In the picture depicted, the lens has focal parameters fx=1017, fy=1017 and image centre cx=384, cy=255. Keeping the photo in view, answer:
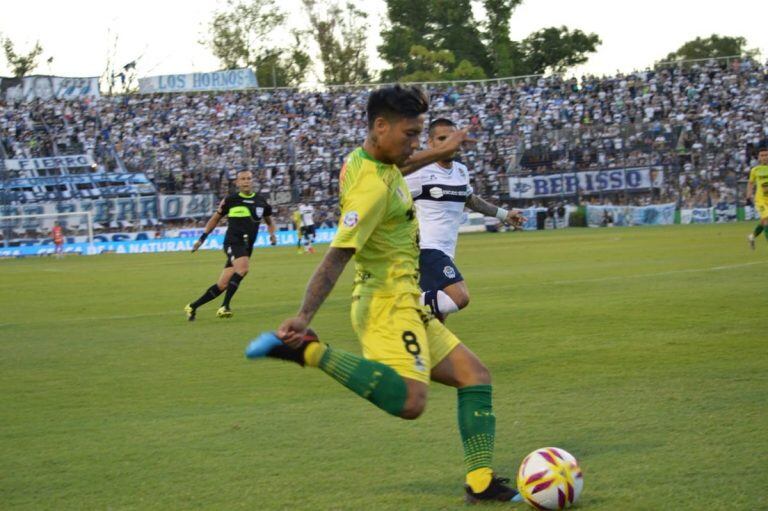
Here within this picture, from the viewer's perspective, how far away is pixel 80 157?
51688 mm

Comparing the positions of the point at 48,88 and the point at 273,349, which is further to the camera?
the point at 48,88

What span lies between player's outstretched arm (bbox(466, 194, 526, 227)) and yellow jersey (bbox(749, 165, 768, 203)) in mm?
14989

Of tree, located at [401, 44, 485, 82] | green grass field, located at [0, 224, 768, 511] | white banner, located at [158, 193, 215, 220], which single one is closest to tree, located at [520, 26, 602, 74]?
tree, located at [401, 44, 485, 82]

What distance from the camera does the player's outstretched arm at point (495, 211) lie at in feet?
28.9

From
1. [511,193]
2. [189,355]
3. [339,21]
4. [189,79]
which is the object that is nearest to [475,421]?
[189,355]

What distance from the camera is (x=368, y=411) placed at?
25.8 ft

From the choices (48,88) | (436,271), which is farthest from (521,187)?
(436,271)

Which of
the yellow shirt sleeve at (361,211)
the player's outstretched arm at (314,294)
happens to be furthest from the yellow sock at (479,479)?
the yellow shirt sleeve at (361,211)

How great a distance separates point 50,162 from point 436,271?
150 ft

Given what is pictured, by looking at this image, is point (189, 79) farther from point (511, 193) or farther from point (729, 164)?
point (729, 164)

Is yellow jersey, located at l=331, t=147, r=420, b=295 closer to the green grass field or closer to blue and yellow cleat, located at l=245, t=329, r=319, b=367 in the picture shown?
blue and yellow cleat, located at l=245, t=329, r=319, b=367

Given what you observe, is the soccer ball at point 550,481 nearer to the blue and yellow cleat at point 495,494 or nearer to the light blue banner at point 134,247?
the blue and yellow cleat at point 495,494

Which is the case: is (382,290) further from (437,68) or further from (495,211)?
(437,68)

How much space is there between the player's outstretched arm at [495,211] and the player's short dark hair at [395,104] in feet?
12.7
